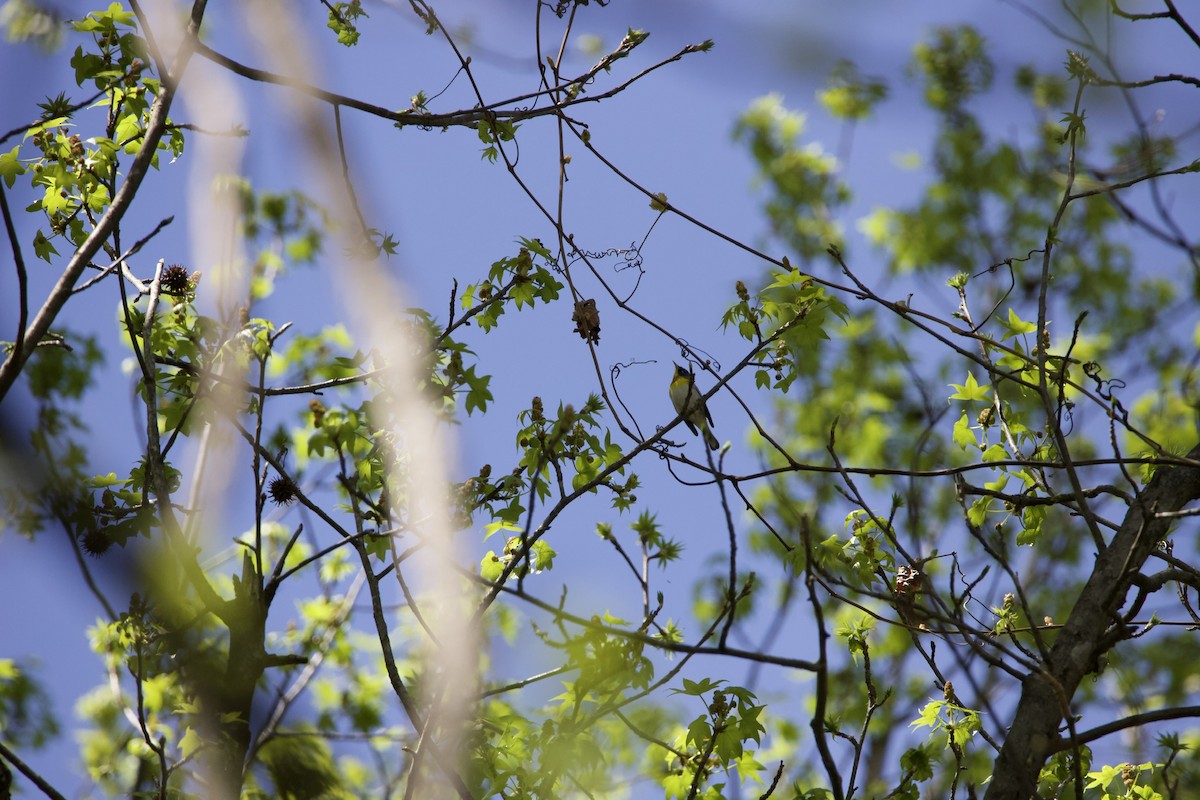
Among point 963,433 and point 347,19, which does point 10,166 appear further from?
point 963,433

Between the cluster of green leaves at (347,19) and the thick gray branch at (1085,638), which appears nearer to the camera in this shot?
the thick gray branch at (1085,638)

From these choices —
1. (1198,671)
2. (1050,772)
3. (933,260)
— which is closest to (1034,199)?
(933,260)

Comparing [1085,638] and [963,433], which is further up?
[963,433]

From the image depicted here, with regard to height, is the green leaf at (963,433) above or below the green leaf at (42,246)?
below

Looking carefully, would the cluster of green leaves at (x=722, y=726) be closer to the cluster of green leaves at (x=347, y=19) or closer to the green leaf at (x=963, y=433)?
the green leaf at (x=963, y=433)

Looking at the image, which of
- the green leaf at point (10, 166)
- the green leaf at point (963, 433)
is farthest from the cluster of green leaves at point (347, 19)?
the green leaf at point (963, 433)

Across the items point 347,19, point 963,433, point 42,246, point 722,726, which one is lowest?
point 722,726

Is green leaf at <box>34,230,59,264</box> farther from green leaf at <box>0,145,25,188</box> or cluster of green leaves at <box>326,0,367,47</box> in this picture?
cluster of green leaves at <box>326,0,367,47</box>

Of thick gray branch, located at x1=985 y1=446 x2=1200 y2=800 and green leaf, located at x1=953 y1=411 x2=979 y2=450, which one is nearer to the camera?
thick gray branch, located at x1=985 y1=446 x2=1200 y2=800

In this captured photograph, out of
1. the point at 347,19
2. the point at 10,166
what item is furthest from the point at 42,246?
the point at 347,19

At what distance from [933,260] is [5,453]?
11672 mm

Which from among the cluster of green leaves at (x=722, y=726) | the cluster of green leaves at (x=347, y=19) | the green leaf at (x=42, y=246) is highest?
the cluster of green leaves at (x=347, y=19)

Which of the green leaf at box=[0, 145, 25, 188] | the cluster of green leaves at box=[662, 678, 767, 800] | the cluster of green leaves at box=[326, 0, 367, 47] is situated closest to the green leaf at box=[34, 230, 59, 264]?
the green leaf at box=[0, 145, 25, 188]

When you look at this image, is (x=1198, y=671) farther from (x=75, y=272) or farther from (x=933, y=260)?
(x=75, y=272)
